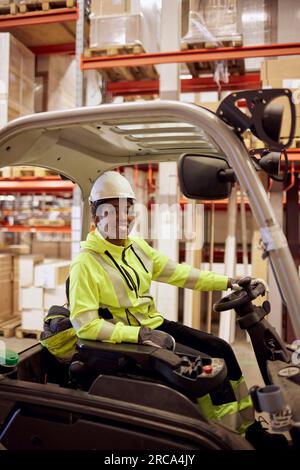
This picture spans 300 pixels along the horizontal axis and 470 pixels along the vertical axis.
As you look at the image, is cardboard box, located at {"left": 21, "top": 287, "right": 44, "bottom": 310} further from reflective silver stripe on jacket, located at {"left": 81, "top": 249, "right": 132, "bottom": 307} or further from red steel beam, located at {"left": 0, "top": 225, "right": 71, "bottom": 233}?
reflective silver stripe on jacket, located at {"left": 81, "top": 249, "right": 132, "bottom": 307}

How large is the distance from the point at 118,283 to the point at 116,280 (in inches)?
0.8

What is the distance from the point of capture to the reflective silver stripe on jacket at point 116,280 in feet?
7.57

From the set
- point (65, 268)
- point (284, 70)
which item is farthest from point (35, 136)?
point (65, 268)

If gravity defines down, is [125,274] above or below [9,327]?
above

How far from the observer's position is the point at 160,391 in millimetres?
1756

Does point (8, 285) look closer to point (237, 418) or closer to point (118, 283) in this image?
point (118, 283)

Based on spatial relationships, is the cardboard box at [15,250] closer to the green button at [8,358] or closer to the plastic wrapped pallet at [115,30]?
the plastic wrapped pallet at [115,30]

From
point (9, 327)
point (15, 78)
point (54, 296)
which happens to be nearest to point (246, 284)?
point (54, 296)

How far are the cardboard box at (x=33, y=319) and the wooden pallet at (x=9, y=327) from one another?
0.93 feet

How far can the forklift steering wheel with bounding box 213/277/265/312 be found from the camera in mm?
2484

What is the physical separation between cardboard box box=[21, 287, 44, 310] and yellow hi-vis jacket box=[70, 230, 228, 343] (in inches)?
143

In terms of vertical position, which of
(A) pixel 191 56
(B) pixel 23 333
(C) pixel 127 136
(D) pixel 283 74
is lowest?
(B) pixel 23 333

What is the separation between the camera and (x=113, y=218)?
7.89ft

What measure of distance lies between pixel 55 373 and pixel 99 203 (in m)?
1.03
